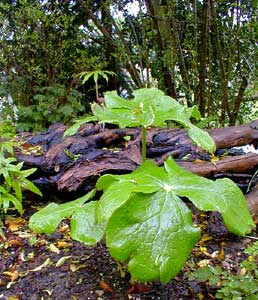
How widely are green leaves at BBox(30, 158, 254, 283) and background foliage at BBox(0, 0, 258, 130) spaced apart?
2548 millimetres

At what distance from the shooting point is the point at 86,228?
1.03 meters

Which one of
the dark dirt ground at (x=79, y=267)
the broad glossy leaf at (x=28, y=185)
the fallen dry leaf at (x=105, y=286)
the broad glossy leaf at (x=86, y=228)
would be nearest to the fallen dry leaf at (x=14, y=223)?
the dark dirt ground at (x=79, y=267)

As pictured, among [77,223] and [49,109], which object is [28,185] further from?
[49,109]

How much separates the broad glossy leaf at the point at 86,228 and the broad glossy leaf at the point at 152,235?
0.16 meters

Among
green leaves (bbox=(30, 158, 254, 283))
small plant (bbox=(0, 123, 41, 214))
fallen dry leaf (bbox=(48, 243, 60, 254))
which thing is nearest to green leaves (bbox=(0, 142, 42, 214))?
small plant (bbox=(0, 123, 41, 214))

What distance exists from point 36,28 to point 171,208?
3.39m

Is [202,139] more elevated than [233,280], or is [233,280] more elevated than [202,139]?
[202,139]

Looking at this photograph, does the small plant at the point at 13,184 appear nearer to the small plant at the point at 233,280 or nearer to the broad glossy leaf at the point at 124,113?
the broad glossy leaf at the point at 124,113

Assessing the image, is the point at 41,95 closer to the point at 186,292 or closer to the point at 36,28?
the point at 36,28

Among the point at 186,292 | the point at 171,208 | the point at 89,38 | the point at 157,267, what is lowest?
the point at 186,292

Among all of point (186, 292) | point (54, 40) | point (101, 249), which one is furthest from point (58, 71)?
point (186, 292)

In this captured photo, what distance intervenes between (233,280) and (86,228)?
48cm

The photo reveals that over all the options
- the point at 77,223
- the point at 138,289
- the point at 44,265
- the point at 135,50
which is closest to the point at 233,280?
the point at 138,289

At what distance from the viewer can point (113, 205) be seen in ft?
2.76
